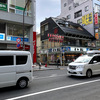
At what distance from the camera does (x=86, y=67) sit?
950 centimetres

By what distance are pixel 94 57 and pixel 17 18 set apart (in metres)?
12.9

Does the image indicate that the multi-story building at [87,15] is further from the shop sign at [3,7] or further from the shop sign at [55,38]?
the shop sign at [3,7]

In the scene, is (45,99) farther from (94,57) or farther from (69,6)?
(69,6)

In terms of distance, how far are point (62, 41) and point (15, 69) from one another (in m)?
21.6

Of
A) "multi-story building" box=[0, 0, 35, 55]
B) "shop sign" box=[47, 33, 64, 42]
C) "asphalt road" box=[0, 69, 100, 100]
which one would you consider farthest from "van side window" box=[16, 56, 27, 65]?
"shop sign" box=[47, 33, 64, 42]

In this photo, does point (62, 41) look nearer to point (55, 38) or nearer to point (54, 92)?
point (55, 38)

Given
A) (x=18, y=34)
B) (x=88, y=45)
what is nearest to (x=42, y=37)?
(x=88, y=45)

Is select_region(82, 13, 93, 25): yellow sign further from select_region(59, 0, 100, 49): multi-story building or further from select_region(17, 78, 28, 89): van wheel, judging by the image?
select_region(17, 78, 28, 89): van wheel

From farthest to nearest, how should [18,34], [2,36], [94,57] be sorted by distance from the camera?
[18,34], [2,36], [94,57]

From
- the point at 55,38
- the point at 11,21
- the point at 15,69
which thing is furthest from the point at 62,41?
the point at 15,69

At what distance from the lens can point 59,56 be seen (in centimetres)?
2922

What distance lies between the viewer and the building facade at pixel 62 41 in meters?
27.8

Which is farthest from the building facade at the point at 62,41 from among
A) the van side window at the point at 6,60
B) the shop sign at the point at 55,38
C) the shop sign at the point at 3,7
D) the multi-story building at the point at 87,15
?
the van side window at the point at 6,60

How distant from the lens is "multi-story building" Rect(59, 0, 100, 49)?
112ft
